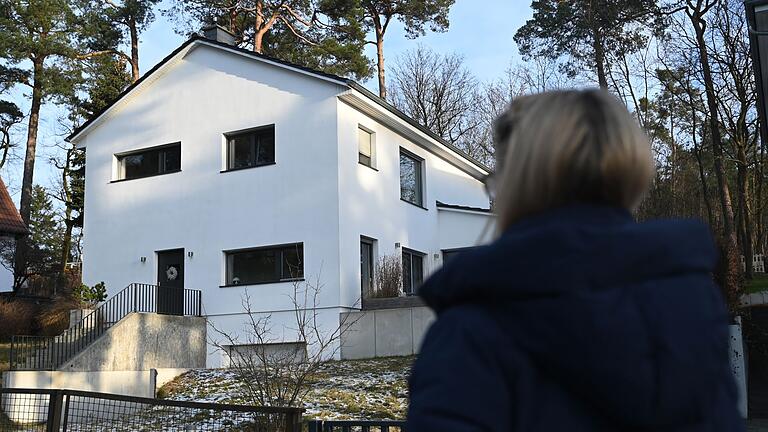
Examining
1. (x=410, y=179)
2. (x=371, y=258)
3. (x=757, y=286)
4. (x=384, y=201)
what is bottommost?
(x=757, y=286)

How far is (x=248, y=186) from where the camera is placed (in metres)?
18.7

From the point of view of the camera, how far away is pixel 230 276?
18719mm

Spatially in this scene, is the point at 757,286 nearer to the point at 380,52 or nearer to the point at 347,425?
the point at 347,425

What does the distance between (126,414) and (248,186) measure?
32.5 ft

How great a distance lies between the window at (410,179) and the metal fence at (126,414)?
1163 centimetres

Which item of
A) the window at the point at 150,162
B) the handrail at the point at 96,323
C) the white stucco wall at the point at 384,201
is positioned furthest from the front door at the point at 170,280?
the white stucco wall at the point at 384,201

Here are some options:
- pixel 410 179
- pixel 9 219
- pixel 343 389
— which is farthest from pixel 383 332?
pixel 9 219

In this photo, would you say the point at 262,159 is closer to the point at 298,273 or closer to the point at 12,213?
the point at 298,273

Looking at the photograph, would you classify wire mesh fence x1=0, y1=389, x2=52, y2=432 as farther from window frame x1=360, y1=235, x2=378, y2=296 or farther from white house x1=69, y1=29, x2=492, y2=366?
window frame x1=360, y1=235, x2=378, y2=296

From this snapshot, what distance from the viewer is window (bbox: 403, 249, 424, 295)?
67.7 ft

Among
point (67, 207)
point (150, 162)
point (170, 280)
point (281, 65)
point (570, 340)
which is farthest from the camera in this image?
point (67, 207)

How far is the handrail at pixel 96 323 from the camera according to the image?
14938mm

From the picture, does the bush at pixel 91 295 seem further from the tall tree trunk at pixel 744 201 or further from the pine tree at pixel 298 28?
the tall tree trunk at pixel 744 201

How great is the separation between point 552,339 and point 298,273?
16.7m
